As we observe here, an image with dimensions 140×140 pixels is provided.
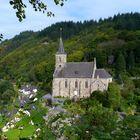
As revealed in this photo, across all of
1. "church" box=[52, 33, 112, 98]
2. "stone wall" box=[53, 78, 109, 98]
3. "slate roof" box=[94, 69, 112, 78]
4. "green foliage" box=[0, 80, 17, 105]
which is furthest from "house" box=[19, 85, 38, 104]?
"stone wall" box=[53, 78, 109, 98]

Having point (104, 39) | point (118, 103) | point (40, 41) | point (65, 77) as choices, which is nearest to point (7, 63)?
point (40, 41)

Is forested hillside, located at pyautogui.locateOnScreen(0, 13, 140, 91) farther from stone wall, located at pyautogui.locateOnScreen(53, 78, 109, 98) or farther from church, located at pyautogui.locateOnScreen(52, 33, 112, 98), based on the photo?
church, located at pyautogui.locateOnScreen(52, 33, 112, 98)

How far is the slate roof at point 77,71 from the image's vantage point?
62.1m

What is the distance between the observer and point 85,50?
4063 inches

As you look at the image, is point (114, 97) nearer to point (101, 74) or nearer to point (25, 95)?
point (101, 74)

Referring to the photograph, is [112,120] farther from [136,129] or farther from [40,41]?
→ [40,41]

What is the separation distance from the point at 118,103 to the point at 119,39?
190ft

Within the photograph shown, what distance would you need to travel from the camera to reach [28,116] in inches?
125

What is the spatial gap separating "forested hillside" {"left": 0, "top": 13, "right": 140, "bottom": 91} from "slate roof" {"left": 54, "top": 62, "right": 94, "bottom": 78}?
494 cm

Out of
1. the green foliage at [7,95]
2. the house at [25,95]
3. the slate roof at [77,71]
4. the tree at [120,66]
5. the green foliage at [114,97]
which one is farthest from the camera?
the tree at [120,66]

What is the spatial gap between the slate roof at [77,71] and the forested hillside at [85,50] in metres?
4.94

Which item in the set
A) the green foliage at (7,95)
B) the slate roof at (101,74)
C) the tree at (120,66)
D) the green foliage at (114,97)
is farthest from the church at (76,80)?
the green foliage at (7,95)

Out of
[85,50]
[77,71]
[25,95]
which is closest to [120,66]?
[77,71]

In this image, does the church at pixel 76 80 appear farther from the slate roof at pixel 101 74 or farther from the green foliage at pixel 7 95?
the green foliage at pixel 7 95
